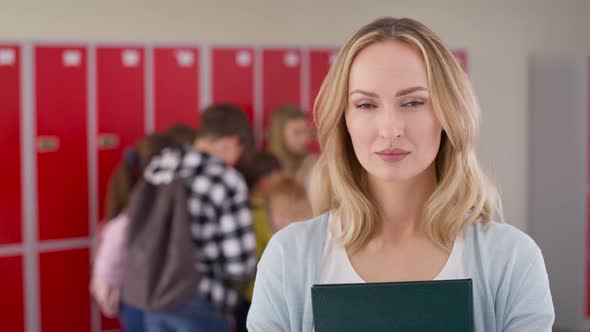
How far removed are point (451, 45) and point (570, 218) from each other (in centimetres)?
165

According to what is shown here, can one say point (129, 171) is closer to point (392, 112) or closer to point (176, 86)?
point (176, 86)

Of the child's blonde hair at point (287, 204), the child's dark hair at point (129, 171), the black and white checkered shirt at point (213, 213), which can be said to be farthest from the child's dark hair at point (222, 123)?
the child's dark hair at point (129, 171)

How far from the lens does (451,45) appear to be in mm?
6895

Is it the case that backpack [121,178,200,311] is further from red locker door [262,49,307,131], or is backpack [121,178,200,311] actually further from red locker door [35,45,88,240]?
red locker door [262,49,307,131]

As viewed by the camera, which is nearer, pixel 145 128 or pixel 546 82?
pixel 145 128

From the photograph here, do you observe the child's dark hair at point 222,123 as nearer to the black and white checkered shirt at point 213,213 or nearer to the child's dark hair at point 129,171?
the black and white checkered shirt at point 213,213

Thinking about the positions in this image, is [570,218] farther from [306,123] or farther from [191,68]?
[191,68]

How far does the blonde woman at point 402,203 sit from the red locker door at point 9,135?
3774 millimetres

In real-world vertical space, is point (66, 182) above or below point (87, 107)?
below

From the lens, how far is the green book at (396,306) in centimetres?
144

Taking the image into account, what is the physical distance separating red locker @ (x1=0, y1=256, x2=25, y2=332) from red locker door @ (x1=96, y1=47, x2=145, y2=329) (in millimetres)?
540

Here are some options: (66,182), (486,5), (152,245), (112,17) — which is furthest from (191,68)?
(486,5)

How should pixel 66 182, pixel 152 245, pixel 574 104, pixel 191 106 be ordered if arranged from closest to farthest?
pixel 152 245, pixel 66 182, pixel 191 106, pixel 574 104

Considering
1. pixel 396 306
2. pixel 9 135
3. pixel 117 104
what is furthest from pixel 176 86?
pixel 396 306
